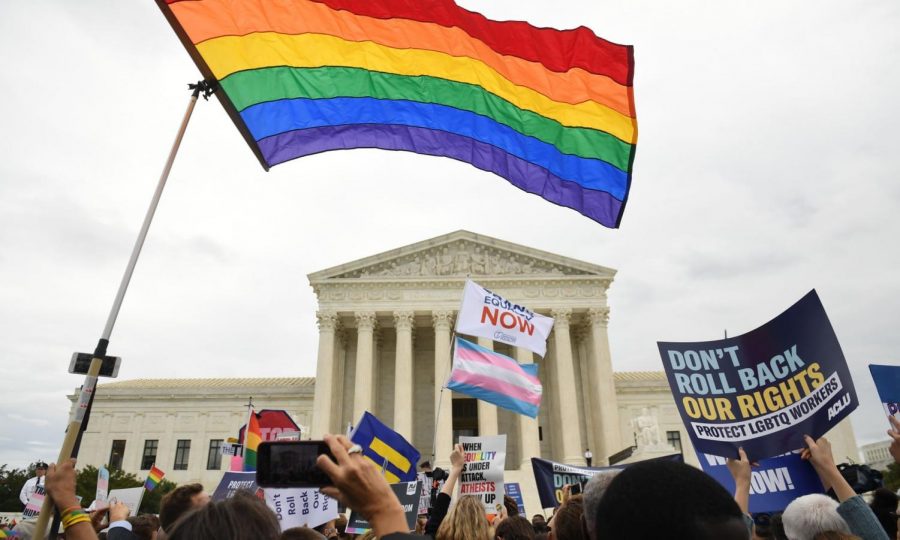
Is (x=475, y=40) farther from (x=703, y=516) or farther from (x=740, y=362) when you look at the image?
(x=703, y=516)

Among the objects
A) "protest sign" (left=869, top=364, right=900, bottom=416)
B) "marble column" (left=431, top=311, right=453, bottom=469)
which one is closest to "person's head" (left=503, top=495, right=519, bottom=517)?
"protest sign" (left=869, top=364, right=900, bottom=416)

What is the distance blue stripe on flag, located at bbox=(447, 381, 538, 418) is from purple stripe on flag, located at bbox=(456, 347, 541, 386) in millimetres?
569

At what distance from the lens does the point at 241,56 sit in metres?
7.03

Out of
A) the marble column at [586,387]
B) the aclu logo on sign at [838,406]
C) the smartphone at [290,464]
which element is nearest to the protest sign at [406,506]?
the aclu logo on sign at [838,406]

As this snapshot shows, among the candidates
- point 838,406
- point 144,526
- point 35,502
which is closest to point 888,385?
point 838,406

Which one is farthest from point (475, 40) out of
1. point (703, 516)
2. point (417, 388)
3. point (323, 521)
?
point (417, 388)

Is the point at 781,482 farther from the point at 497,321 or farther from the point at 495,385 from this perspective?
the point at 497,321

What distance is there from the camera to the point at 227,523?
2.01 meters

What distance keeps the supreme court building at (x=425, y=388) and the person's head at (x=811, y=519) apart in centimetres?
3289

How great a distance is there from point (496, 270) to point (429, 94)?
1349 inches

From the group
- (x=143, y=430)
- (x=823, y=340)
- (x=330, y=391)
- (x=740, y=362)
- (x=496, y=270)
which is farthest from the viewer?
(x=143, y=430)

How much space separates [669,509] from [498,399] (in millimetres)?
11724

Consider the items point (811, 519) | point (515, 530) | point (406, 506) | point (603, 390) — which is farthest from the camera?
point (603, 390)

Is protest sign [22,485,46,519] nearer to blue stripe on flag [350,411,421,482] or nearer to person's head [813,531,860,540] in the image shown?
blue stripe on flag [350,411,421,482]
